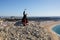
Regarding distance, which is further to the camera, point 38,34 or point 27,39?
point 38,34

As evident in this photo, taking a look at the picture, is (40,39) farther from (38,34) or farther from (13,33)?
(13,33)

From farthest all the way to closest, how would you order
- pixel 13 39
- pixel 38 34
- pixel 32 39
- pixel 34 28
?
pixel 34 28 < pixel 38 34 < pixel 32 39 < pixel 13 39

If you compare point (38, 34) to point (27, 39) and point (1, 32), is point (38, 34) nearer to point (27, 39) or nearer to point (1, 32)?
point (27, 39)

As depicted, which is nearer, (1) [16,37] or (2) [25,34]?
(1) [16,37]

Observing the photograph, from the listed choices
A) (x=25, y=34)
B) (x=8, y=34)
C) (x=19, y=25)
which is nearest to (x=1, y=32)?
(x=8, y=34)

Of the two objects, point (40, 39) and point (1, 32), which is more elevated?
point (1, 32)

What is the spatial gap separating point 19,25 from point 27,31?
2.07 meters

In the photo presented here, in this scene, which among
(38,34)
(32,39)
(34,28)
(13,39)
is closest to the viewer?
(13,39)

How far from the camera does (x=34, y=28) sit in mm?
16078

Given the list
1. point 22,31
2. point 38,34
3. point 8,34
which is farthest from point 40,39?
point 8,34

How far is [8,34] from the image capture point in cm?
1365

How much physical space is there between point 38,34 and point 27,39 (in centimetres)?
170

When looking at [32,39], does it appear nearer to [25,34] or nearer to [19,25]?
[25,34]

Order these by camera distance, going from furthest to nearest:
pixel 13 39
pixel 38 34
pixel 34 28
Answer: pixel 34 28
pixel 38 34
pixel 13 39
